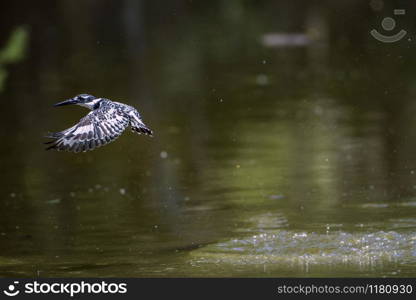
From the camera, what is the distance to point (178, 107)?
16469 mm

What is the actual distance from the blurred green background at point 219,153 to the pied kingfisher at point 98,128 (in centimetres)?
99

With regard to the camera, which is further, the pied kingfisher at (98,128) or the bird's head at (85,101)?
the bird's head at (85,101)

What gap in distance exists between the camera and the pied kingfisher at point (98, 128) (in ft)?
27.4

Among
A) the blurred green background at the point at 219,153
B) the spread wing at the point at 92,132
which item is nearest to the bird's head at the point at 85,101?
the spread wing at the point at 92,132

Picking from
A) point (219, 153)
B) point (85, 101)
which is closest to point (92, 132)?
point (85, 101)

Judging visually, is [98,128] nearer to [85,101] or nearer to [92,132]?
[92,132]

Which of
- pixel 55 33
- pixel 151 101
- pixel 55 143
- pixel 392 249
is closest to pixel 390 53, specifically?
pixel 151 101

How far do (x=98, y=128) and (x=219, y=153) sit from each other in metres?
5.03

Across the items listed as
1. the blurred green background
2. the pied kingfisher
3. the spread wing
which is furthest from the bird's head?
the blurred green background

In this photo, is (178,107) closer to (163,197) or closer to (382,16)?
(163,197)

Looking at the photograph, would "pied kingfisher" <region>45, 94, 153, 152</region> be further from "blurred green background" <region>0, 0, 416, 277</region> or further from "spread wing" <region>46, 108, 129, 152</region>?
"blurred green background" <region>0, 0, 416, 277</region>

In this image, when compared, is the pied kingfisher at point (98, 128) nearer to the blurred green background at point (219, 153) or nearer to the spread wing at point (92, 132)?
the spread wing at point (92, 132)

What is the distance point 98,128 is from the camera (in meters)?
8.55

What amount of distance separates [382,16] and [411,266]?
15.6m
